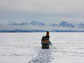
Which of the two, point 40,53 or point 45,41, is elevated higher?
point 45,41

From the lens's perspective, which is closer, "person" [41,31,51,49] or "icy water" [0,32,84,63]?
"icy water" [0,32,84,63]

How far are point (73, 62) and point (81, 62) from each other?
1.51ft

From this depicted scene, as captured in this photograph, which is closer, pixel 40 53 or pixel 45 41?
pixel 40 53

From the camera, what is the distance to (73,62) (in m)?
10.6

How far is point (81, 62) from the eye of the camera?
34.6 feet

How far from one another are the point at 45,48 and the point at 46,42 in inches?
39.2

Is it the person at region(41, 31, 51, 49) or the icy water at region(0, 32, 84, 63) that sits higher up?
the person at region(41, 31, 51, 49)

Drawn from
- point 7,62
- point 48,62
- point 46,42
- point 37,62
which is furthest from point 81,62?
point 46,42

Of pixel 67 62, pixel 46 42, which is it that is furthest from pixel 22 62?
pixel 46 42

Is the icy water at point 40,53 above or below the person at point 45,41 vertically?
below

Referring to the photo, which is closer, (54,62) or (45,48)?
(54,62)

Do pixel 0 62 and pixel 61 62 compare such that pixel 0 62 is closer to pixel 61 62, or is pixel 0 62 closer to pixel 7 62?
pixel 7 62

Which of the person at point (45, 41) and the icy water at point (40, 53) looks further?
the person at point (45, 41)

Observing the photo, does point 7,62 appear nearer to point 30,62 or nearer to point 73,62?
point 30,62
